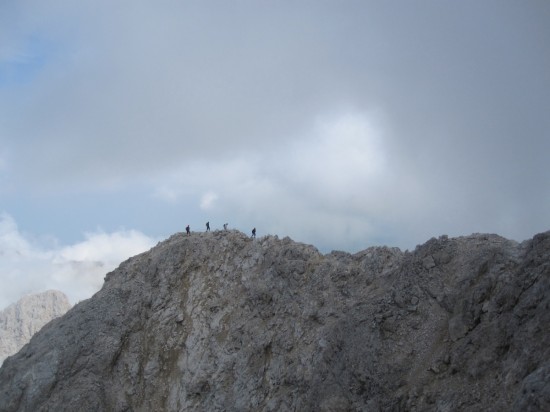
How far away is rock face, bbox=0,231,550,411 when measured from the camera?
94.2 ft

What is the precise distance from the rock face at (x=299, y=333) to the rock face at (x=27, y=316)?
420 feet

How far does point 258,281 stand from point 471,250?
59.3 feet

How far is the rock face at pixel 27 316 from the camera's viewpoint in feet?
530

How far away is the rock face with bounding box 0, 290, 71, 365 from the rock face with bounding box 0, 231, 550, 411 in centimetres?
12792

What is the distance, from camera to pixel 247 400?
127 feet

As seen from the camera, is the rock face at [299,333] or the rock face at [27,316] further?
the rock face at [27,316]

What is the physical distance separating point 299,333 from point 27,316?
6019 inches

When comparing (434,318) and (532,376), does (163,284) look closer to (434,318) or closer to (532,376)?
(434,318)

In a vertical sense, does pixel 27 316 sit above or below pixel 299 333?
above

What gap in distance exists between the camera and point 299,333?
1563 inches

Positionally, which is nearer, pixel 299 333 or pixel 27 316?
pixel 299 333

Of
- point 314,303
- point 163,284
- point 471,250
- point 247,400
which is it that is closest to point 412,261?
point 471,250

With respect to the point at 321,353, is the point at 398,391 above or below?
below

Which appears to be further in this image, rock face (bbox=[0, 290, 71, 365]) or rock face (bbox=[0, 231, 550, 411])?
rock face (bbox=[0, 290, 71, 365])
